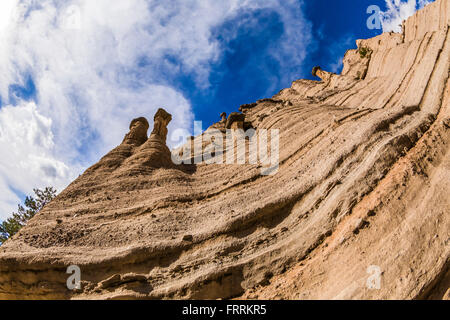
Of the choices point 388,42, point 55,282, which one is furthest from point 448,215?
point 388,42

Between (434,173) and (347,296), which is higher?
(434,173)

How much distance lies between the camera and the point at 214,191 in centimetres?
834

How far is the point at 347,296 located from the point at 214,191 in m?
4.87

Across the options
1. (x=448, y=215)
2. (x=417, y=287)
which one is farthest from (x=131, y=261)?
(x=448, y=215)

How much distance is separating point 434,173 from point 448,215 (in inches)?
47.7

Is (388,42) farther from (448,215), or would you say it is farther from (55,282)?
(55,282)

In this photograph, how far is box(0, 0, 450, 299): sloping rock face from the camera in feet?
15.2

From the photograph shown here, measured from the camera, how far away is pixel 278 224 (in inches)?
246

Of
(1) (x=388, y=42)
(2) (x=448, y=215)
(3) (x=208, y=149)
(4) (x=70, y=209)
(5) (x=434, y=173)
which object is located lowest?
(2) (x=448, y=215)

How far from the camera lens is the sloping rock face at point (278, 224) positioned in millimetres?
4621

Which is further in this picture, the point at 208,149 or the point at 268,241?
the point at 208,149

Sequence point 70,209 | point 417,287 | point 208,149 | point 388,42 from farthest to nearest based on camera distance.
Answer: point 388,42 < point 208,149 < point 70,209 < point 417,287
